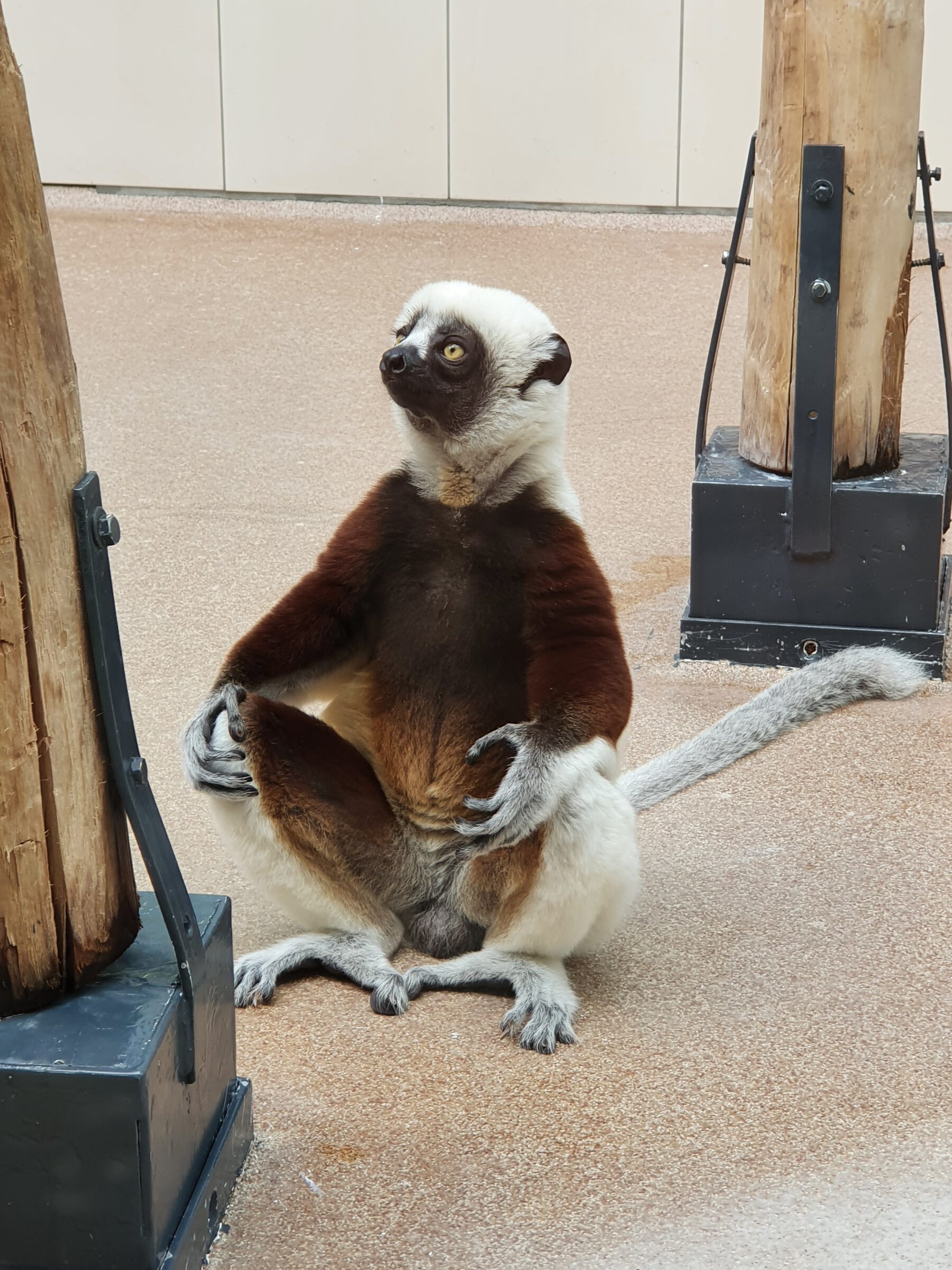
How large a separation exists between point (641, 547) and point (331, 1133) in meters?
3.71

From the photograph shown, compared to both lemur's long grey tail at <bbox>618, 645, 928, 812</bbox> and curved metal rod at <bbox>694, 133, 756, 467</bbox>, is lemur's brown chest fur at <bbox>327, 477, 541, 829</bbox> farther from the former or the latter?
curved metal rod at <bbox>694, 133, 756, 467</bbox>

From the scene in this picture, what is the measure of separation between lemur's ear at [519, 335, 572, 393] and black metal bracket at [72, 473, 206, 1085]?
116 cm

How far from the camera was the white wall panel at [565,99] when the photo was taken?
34.7 feet

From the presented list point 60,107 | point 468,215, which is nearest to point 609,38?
point 468,215

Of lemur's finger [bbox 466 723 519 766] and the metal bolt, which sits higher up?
the metal bolt

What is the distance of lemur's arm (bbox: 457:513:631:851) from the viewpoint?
300cm

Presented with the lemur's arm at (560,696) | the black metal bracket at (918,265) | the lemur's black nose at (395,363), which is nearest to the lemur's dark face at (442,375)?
the lemur's black nose at (395,363)

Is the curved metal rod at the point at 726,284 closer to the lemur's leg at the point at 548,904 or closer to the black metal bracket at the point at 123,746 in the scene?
the lemur's leg at the point at 548,904

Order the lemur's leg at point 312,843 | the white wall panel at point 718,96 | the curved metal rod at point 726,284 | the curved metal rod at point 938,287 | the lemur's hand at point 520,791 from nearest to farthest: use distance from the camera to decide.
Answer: the lemur's hand at point 520,791
the lemur's leg at point 312,843
the curved metal rod at point 938,287
the curved metal rod at point 726,284
the white wall panel at point 718,96

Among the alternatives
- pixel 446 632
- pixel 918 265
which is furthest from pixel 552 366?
pixel 918 265

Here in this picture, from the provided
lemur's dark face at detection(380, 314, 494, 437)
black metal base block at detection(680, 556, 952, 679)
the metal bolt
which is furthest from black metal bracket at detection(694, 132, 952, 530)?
the metal bolt

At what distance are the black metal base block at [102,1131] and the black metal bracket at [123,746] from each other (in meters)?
0.04

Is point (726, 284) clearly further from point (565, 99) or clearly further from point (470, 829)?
point (565, 99)

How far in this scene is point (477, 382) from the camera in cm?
311
